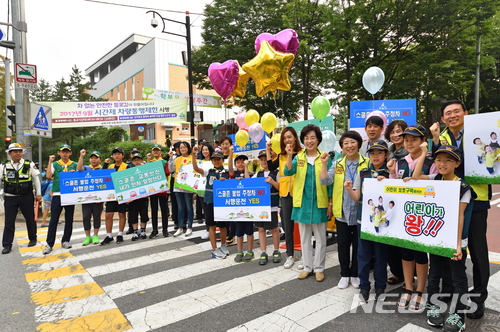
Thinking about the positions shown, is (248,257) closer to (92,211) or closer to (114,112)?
(92,211)

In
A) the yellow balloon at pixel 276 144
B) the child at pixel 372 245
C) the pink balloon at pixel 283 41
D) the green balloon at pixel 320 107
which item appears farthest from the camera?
the pink balloon at pixel 283 41

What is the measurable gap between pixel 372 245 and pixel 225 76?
205 inches

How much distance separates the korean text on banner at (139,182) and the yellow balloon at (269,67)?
284 cm

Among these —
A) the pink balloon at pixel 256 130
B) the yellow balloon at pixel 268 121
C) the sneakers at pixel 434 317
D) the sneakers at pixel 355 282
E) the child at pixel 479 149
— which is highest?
the yellow balloon at pixel 268 121

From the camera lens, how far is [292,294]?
3.88 m

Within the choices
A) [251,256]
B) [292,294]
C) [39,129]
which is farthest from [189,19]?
[292,294]

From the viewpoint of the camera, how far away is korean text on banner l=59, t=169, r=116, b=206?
20.6 feet

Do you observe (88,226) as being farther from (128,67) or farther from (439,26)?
(128,67)

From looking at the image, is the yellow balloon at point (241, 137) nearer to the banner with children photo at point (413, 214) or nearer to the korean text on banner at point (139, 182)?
the korean text on banner at point (139, 182)

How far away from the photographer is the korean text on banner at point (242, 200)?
16.3 feet

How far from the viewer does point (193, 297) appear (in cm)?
391

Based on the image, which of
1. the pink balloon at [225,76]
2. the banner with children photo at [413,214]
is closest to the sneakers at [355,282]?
the banner with children photo at [413,214]

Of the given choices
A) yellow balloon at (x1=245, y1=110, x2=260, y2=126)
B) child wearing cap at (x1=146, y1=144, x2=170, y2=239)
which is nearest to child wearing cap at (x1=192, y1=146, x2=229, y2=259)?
yellow balloon at (x1=245, y1=110, x2=260, y2=126)

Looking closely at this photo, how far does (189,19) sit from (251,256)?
1196 centimetres
